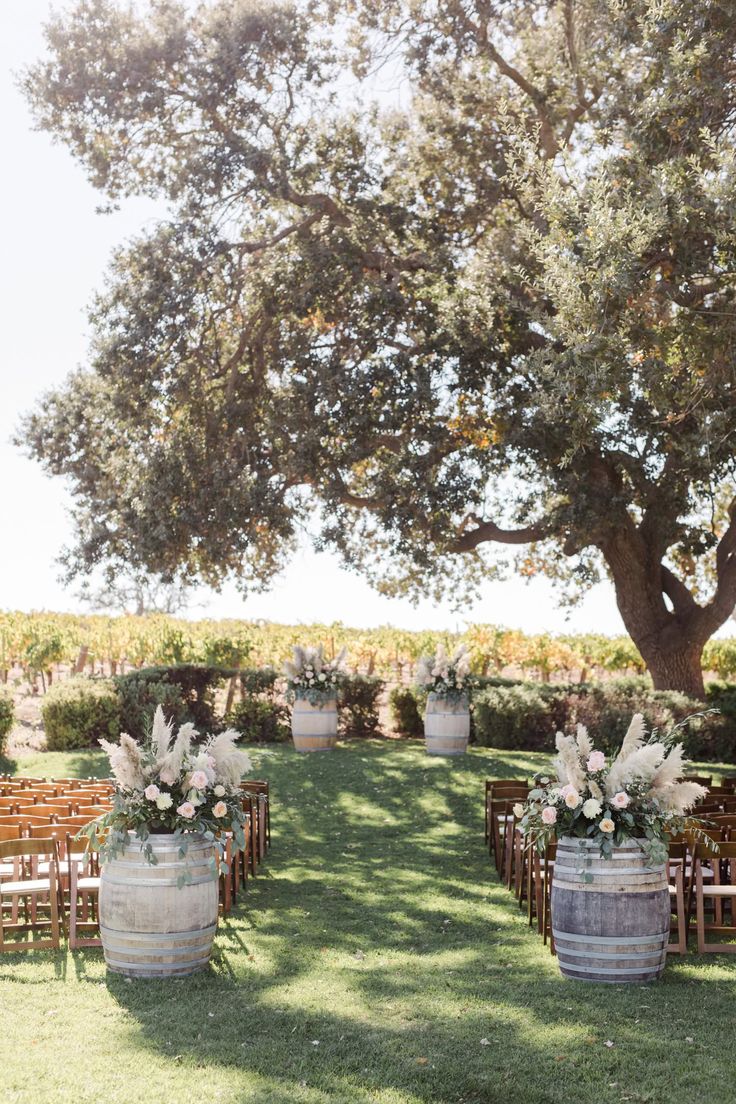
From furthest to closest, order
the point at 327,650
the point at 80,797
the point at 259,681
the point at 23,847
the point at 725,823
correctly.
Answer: the point at 327,650 → the point at 259,681 → the point at 80,797 → the point at 725,823 → the point at 23,847

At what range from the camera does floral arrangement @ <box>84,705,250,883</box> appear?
7.65 m

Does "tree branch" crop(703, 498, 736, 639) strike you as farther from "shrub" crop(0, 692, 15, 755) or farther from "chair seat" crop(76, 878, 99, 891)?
"chair seat" crop(76, 878, 99, 891)

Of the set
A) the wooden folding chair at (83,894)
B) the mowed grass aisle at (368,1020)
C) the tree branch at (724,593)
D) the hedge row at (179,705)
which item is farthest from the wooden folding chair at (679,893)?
the hedge row at (179,705)

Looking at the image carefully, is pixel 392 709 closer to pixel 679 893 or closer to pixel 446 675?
pixel 446 675

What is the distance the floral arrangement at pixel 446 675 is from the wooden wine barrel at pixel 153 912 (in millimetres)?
12438

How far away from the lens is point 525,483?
20.1 metres

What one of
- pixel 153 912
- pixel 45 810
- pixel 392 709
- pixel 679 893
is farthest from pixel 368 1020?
pixel 392 709

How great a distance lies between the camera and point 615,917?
7617 millimetres

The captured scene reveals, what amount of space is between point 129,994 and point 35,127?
19.2m

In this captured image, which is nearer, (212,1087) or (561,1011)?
(212,1087)

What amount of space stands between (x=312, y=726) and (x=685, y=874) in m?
12.2

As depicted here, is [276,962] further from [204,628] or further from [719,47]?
[204,628]

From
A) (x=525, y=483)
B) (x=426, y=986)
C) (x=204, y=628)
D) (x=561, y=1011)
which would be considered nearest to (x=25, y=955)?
(x=426, y=986)

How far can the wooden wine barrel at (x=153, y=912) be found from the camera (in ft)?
24.9
